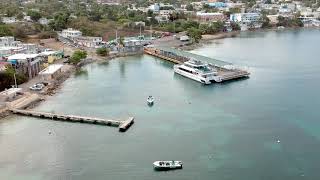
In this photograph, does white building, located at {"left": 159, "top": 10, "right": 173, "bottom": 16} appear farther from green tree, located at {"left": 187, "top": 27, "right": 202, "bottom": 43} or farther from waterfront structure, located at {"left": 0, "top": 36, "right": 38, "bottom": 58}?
waterfront structure, located at {"left": 0, "top": 36, "right": 38, "bottom": 58}

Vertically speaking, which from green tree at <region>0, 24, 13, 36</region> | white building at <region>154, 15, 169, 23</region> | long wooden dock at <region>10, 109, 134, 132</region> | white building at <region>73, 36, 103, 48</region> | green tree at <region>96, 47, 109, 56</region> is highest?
white building at <region>154, 15, 169, 23</region>

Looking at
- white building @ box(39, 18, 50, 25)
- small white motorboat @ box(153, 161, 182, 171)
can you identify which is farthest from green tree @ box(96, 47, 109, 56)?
small white motorboat @ box(153, 161, 182, 171)

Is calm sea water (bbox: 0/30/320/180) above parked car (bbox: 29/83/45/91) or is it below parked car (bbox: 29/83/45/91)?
below

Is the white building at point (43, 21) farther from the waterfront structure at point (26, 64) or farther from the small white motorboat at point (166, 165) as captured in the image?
the small white motorboat at point (166, 165)

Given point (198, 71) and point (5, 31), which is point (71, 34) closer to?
point (5, 31)

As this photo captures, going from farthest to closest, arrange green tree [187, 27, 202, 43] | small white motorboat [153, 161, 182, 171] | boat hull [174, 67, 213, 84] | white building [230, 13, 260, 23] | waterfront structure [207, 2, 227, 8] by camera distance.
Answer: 1. waterfront structure [207, 2, 227, 8]
2. white building [230, 13, 260, 23]
3. green tree [187, 27, 202, 43]
4. boat hull [174, 67, 213, 84]
5. small white motorboat [153, 161, 182, 171]

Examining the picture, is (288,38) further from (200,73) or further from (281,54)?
(200,73)

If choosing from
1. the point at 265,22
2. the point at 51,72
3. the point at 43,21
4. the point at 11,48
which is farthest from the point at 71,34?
the point at 265,22

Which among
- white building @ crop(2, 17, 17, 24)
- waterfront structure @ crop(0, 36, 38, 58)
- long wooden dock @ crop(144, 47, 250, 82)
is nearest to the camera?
long wooden dock @ crop(144, 47, 250, 82)

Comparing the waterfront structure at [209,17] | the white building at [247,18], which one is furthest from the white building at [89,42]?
the white building at [247,18]
